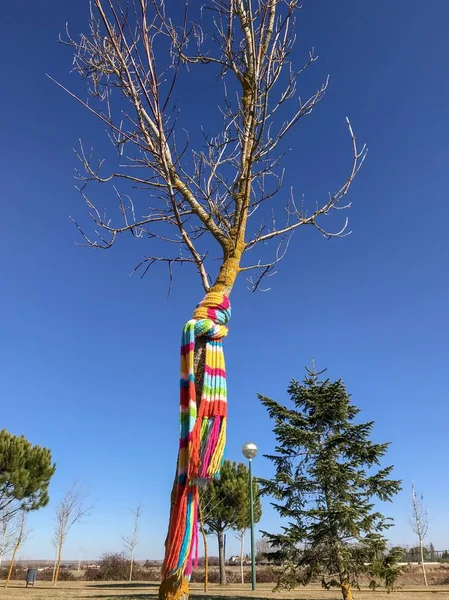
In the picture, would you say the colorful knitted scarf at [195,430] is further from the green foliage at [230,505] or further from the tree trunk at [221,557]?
the tree trunk at [221,557]

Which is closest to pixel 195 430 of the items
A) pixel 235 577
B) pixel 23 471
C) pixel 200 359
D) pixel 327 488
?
pixel 200 359

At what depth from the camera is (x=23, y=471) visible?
20.6 m

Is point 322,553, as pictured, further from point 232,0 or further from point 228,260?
point 232,0

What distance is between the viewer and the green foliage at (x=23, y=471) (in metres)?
20.5

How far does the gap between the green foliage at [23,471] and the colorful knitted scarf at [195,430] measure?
21.2m

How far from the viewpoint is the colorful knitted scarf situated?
2176mm

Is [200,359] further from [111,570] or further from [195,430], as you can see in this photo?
[111,570]

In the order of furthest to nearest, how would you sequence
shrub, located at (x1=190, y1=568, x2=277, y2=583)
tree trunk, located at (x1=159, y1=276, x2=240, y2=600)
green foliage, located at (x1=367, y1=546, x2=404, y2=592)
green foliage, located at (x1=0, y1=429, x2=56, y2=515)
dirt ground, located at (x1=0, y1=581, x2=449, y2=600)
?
shrub, located at (x1=190, y1=568, x2=277, y2=583) → green foliage, located at (x1=0, y1=429, x2=56, y2=515) → dirt ground, located at (x1=0, y1=581, x2=449, y2=600) → green foliage, located at (x1=367, y1=546, x2=404, y2=592) → tree trunk, located at (x1=159, y1=276, x2=240, y2=600)

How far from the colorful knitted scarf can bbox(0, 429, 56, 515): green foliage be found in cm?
2124

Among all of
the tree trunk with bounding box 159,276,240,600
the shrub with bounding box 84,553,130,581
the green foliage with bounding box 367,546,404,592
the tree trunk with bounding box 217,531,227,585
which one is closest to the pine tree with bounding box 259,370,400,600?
the green foliage with bounding box 367,546,404,592

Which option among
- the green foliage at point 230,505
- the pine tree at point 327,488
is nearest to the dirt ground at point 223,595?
the pine tree at point 327,488

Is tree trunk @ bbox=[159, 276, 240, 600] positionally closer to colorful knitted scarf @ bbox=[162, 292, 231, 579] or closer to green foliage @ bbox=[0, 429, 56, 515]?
colorful knitted scarf @ bbox=[162, 292, 231, 579]

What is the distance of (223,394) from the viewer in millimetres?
2602

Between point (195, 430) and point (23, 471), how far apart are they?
70.4 feet
